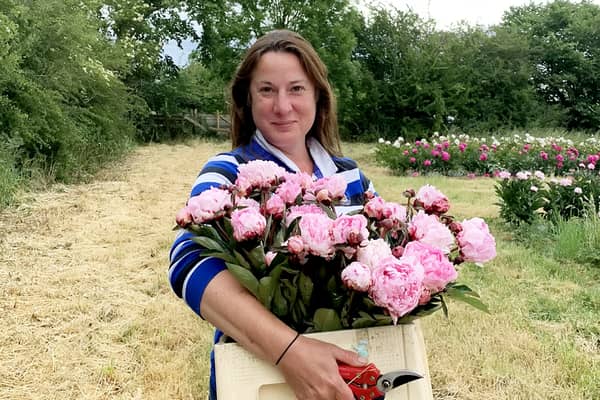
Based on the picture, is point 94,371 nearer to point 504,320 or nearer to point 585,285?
point 504,320

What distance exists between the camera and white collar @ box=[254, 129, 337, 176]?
136 cm

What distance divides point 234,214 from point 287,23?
19.9m

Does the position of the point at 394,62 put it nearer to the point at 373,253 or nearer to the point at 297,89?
the point at 297,89

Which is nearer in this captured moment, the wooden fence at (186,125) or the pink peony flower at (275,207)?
the pink peony flower at (275,207)

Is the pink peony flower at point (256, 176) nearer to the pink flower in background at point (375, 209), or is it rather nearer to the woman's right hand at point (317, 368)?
the pink flower in background at point (375, 209)

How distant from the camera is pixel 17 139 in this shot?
6648 mm

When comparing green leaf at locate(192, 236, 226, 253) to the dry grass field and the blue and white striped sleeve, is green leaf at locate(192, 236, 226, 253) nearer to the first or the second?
the blue and white striped sleeve

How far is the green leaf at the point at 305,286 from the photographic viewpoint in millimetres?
926

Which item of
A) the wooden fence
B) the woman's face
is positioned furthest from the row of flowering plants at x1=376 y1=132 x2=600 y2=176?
the wooden fence

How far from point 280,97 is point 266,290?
566mm

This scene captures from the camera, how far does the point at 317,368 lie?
2.92 ft

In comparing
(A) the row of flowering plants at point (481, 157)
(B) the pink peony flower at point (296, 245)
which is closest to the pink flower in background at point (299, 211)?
(B) the pink peony flower at point (296, 245)

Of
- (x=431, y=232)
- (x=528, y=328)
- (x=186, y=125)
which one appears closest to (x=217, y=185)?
(x=431, y=232)

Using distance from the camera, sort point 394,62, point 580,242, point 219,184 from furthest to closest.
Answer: point 394,62
point 580,242
point 219,184
